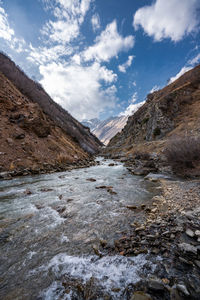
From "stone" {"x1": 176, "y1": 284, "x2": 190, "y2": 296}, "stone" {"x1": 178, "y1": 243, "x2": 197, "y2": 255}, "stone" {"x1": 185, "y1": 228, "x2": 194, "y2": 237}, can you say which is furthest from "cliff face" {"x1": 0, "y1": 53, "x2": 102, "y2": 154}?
"stone" {"x1": 176, "y1": 284, "x2": 190, "y2": 296}

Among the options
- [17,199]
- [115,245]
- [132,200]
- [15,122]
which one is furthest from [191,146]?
[15,122]

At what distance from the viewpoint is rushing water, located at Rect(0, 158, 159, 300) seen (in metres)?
2.64

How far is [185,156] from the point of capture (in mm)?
10977

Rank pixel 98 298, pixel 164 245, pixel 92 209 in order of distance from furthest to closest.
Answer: pixel 92 209, pixel 164 245, pixel 98 298

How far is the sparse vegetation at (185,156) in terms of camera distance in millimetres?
10461

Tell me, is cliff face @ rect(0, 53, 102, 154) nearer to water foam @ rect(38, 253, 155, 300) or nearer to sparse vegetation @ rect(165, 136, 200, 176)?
sparse vegetation @ rect(165, 136, 200, 176)

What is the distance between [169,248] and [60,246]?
309cm

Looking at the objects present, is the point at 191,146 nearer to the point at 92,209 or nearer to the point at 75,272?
the point at 92,209

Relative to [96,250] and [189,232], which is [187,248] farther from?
[96,250]

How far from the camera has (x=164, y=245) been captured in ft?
11.2

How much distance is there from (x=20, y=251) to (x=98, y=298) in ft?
8.48

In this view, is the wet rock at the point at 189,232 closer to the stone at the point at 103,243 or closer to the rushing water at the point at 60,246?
the rushing water at the point at 60,246

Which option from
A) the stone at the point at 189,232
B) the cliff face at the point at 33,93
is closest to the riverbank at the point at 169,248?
the stone at the point at 189,232

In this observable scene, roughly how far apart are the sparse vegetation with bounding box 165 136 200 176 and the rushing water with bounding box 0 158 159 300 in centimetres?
609
